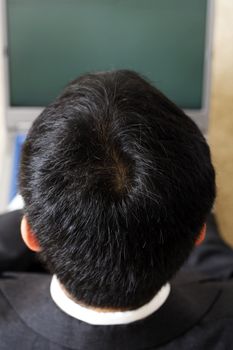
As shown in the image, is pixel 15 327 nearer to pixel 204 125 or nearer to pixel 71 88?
pixel 71 88

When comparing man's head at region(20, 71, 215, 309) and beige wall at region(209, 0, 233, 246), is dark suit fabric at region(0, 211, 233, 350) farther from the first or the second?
beige wall at region(209, 0, 233, 246)

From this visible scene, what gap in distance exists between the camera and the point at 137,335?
21.1 inches

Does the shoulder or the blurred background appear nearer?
the shoulder

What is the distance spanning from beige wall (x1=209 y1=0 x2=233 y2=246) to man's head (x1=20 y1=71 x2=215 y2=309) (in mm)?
669

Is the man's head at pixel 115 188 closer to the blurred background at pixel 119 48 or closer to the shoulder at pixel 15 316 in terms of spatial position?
the shoulder at pixel 15 316

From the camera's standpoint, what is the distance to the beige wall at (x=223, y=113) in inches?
43.2

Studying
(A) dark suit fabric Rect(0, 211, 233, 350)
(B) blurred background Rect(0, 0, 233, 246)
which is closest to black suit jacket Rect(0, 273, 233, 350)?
(A) dark suit fabric Rect(0, 211, 233, 350)

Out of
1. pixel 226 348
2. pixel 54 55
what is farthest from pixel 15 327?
pixel 54 55

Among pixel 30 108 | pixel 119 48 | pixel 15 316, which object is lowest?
pixel 15 316

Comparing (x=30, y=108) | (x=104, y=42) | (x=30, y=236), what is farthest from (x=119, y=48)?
(x=30, y=236)

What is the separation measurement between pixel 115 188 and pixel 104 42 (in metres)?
0.74

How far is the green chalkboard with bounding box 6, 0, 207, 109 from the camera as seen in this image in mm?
1068

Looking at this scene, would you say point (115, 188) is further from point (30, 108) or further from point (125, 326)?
point (30, 108)

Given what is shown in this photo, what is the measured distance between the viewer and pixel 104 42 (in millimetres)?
1103
